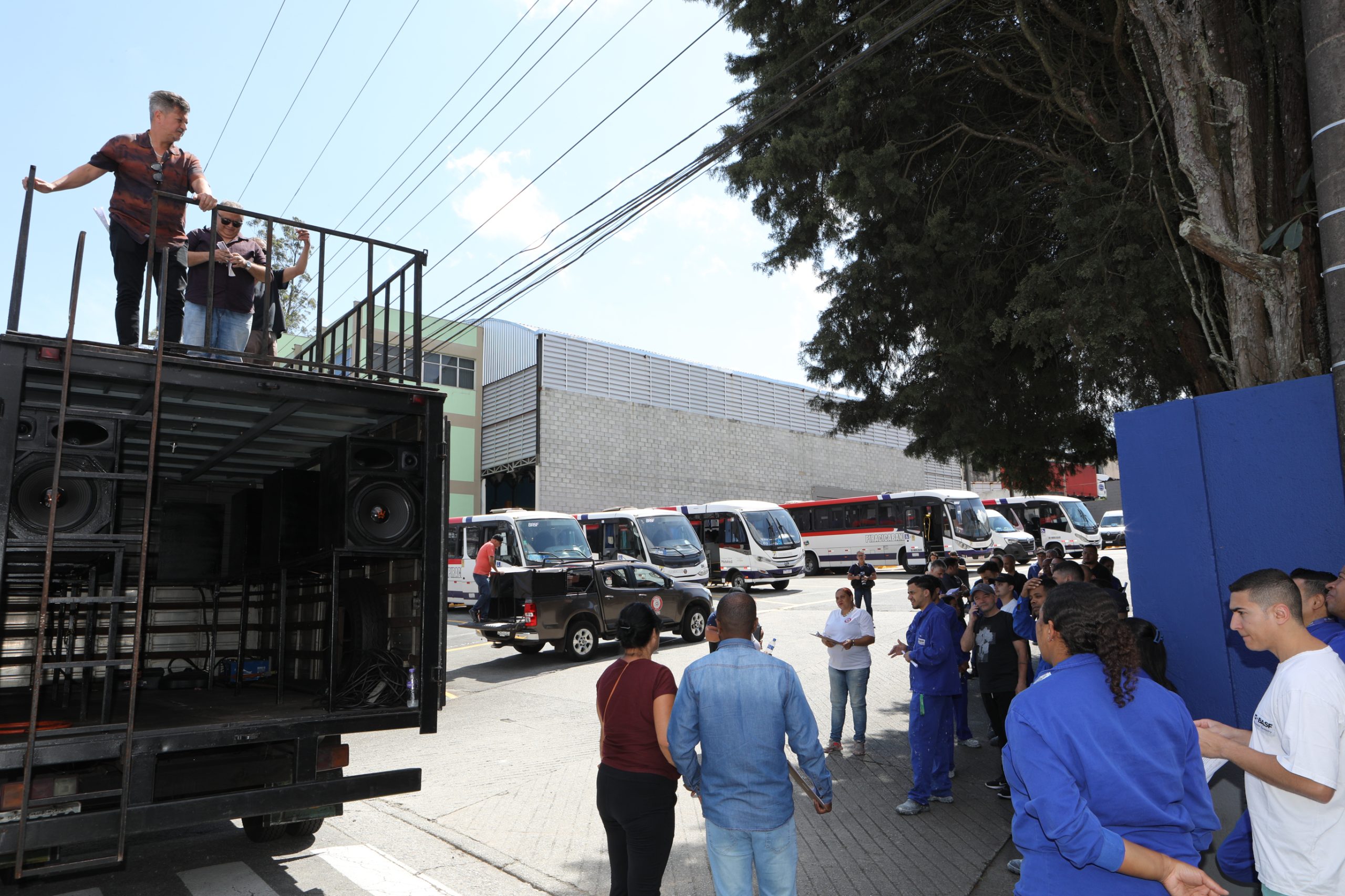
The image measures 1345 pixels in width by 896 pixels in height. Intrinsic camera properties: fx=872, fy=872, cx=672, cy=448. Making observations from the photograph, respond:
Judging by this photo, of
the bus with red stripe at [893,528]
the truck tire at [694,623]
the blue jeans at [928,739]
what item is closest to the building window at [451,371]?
the bus with red stripe at [893,528]

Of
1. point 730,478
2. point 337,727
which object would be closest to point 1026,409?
point 337,727

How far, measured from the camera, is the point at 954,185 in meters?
10.7

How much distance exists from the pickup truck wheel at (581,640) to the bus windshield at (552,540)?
4.06m

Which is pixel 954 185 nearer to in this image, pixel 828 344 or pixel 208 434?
pixel 828 344

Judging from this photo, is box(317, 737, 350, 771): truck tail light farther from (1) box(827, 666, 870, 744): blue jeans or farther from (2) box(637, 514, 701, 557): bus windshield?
(2) box(637, 514, 701, 557): bus windshield

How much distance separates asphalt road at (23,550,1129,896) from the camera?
18.4 feet

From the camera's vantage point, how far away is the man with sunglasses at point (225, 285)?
6.01 meters

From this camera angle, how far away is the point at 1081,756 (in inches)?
101

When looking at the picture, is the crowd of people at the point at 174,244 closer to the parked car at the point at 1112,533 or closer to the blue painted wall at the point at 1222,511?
the blue painted wall at the point at 1222,511

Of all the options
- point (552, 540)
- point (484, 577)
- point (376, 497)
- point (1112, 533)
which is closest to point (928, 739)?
point (376, 497)

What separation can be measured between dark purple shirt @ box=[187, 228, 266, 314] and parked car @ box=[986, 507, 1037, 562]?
28.3m

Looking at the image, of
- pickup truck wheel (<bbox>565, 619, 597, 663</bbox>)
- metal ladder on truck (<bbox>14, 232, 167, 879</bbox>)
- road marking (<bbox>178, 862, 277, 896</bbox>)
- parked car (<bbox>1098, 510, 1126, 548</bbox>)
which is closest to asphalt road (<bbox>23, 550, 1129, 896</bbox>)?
road marking (<bbox>178, 862, 277, 896</bbox>)

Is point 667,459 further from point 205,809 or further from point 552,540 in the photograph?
point 205,809

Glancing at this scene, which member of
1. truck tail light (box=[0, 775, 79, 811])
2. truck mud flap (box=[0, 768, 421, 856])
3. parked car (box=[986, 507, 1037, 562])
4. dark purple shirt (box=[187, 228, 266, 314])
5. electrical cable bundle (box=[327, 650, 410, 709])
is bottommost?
truck mud flap (box=[0, 768, 421, 856])
